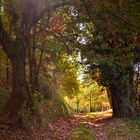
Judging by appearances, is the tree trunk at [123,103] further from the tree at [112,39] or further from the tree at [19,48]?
the tree at [19,48]

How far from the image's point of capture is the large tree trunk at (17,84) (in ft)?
41.7

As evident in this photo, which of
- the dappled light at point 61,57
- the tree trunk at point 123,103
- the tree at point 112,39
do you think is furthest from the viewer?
the tree trunk at point 123,103

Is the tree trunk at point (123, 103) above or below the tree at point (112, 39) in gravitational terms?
below

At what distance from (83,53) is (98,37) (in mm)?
2082

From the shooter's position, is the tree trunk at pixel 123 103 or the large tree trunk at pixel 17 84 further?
the tree trunk at pixel 123 103

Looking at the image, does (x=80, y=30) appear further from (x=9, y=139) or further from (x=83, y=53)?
(x=9, y=139)

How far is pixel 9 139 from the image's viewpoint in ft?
37.1

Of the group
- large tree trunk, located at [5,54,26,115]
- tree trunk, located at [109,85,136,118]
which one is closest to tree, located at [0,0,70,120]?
large tree trunk, located at [5,54,26,115]

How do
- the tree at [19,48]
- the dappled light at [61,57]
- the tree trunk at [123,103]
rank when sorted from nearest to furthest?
the dappled light at [61,57], the tree at [19,48], the tree trunk at [123,103]

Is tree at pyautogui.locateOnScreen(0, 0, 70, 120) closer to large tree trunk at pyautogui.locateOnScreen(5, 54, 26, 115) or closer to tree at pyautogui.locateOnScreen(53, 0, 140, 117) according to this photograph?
large tree trunk at pyautogui.locateOnScreen(5, 54, 26, 115)

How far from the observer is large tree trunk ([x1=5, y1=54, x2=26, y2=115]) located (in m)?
12.7

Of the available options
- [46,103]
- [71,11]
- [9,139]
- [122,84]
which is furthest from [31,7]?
[122,84]

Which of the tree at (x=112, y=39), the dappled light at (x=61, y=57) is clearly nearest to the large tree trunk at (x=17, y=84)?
the dappled light at (x=61, y=57)

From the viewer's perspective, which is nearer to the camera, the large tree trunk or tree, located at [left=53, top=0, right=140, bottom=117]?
tree, located at [left=53, top=0, right=140, bottom=117]
